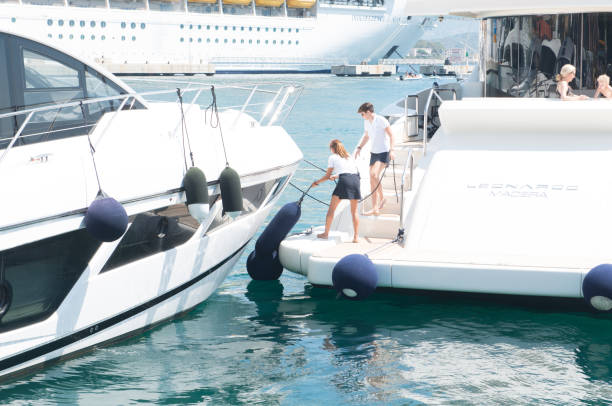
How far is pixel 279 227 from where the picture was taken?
917cm

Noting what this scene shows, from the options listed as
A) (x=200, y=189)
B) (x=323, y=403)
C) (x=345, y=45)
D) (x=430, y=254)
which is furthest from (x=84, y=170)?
(x=345, y=45)

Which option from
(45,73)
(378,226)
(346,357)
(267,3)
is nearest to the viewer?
(346,357)

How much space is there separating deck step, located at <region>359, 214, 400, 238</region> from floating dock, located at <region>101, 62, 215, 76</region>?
58100 mm

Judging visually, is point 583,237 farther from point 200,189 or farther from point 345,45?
point 345,45

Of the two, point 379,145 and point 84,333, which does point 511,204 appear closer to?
point 379,145

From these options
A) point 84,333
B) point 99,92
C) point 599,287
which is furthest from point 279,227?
point 599,287

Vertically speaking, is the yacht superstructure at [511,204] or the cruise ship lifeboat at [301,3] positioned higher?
the cruise ship lifeboat at [301,3]

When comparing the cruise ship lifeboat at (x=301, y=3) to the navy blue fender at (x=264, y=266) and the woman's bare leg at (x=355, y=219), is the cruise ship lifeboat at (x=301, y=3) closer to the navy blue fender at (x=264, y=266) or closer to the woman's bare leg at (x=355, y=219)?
the navy blue fender at (x=264, y=266)

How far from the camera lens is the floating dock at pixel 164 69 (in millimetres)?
64812

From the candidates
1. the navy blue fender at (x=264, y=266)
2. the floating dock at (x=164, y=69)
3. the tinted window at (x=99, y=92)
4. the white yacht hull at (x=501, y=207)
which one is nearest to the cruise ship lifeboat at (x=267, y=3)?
the floating dock at (x=164, y=69)

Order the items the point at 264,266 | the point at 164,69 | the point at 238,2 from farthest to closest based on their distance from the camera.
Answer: the point at 238,2
the point at 164,69
the point at 264,266

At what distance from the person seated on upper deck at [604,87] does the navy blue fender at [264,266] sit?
3.82 m

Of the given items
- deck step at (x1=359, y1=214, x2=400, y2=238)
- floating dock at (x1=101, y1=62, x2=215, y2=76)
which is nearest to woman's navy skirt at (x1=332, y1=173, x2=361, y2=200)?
deck step at (x1=359, y1=214, x2=400, y2=238)

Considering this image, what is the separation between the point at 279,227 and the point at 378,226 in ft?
3.53
